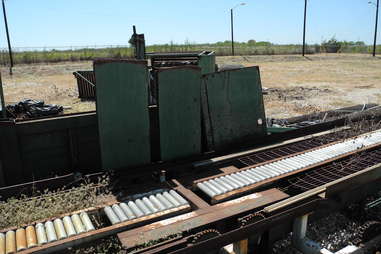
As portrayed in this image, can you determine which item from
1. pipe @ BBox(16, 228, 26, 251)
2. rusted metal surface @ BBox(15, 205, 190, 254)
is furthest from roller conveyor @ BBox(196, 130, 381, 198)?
pipe @ BBox(16, 228, 26, 251)

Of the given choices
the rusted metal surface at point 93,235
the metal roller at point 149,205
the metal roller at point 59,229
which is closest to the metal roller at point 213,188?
the rusted metal surface at point 93,235

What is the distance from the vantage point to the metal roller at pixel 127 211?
3.57 m

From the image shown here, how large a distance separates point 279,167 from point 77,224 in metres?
2.98

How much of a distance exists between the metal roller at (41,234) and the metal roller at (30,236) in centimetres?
3

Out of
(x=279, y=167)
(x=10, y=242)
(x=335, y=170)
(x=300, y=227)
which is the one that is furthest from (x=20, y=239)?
(x=335, y=170)

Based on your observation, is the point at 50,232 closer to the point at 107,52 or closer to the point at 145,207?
the point at 145,207

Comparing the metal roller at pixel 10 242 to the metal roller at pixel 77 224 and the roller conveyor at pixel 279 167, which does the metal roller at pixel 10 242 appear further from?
the roller conveyor at pixel 279 167

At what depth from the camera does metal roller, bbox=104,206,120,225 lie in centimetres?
348

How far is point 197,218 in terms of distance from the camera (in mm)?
3576

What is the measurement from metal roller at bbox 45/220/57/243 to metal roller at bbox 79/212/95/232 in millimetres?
313

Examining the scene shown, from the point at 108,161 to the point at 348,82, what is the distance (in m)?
18.8

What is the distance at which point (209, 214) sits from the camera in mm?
3648

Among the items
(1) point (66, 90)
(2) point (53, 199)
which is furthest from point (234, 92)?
(1) point (66, 90)

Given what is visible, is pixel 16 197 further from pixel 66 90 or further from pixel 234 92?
pixel 66 90
